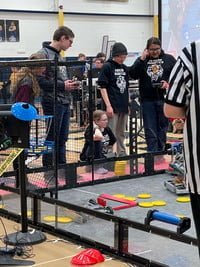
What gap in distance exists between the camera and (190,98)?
1893 mm

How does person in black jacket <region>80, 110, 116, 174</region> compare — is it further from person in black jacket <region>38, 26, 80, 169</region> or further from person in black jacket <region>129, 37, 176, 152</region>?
person in black jacket <region>129, 37, 176, 152</region>

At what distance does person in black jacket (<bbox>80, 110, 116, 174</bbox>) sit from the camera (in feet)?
16.4

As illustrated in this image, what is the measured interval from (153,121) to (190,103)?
12.6 feet

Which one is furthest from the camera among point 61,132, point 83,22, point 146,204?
point 83,22

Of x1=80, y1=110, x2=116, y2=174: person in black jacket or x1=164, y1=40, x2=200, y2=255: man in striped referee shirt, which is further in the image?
x1=80, y1=110, x2=116, y2=174: person in black jacket

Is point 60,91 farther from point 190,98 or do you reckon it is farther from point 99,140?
point 190,98

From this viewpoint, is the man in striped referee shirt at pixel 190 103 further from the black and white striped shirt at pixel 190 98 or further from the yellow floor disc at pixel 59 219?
the yellow floor disc at pixel 59 219

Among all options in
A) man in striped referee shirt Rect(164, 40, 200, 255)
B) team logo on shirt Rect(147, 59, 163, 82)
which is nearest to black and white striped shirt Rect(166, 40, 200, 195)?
A: man in striped referee shirt Rect(164, 40, 200, 255)

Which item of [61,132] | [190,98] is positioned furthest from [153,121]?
[190,98]

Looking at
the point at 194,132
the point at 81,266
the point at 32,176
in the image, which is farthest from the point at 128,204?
the point at 194,132

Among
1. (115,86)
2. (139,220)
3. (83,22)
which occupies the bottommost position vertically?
(139,220)

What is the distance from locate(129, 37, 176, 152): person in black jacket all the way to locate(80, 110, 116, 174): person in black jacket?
469 mm

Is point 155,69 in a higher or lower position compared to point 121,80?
higher

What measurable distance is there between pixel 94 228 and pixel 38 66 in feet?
4.62
